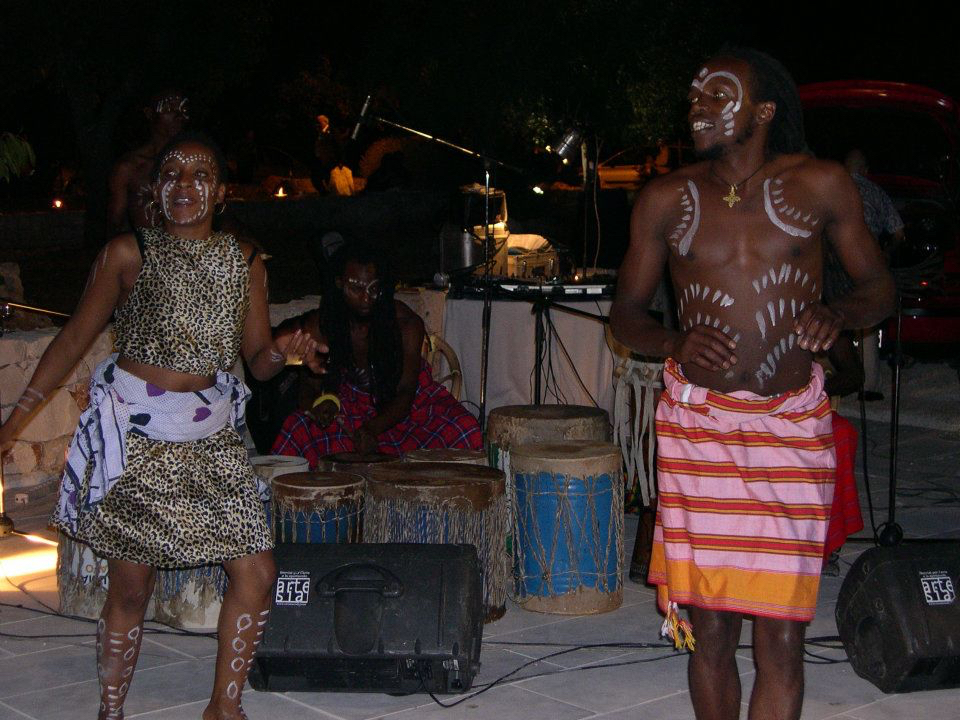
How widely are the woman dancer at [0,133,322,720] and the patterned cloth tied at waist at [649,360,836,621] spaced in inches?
48.4

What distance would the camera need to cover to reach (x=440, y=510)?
471 centimetres

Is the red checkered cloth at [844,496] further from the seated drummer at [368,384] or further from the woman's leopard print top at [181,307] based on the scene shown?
the woman's leopard print top at [181,307]

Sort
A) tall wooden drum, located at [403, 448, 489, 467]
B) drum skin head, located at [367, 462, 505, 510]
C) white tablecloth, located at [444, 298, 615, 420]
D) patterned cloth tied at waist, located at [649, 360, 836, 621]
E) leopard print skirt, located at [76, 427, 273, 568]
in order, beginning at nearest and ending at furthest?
patterned cloth tied at waist, located at [649, 360, 836, 621], leopard print skirt, located at [76, 427, 273, 568], drum skin head, located at [367, 462, 505, 510], tall wooden drum, located at [403, 448, 489, 467], white tablecloth, located at [444, 298, 615, 420]

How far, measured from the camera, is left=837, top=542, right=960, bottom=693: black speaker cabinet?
13.2 feet

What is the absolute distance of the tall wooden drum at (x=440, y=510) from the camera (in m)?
4.71

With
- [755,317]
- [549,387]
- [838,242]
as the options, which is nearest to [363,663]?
[755,317]

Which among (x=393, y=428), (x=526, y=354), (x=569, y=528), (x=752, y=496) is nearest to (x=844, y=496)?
(x=569, y=528)

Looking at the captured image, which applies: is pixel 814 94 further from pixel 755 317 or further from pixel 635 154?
pixel 635 154

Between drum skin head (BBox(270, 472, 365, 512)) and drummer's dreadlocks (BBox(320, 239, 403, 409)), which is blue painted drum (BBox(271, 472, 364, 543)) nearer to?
drum skin head (BBox(270, 472, 365, 512))

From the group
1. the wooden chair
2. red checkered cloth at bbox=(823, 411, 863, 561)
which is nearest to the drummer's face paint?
the wooden chair

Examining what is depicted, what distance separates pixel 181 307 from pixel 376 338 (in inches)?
103

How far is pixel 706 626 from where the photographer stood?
10.8ft

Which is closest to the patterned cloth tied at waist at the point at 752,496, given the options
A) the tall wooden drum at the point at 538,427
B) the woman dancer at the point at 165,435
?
the woman dancer at the point at 165,435

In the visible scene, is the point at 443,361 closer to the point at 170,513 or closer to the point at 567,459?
the point at 567,459
